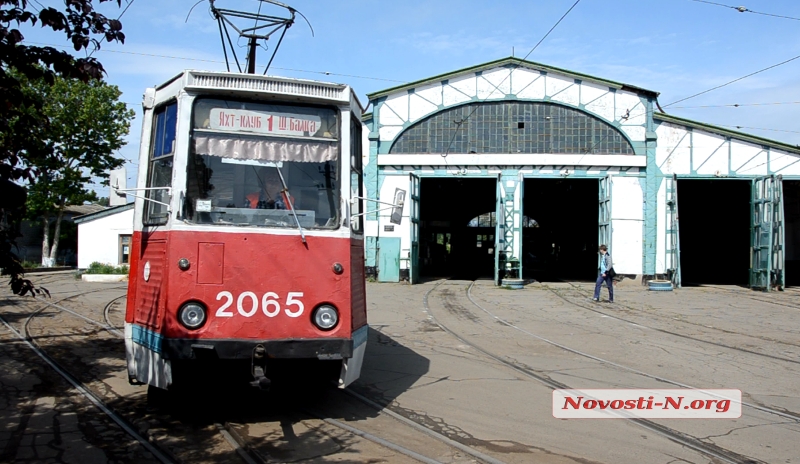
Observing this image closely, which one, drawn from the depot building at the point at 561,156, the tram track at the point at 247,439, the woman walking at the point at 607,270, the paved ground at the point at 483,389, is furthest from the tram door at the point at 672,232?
the tram track at the point at 247,439

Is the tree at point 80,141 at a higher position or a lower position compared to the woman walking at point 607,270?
higher

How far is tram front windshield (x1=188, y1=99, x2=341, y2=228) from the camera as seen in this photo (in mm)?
5844

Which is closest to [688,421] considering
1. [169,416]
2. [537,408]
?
[537,408]

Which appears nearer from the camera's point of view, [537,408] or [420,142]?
[537,408]

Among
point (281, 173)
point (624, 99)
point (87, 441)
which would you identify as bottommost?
point (87, 441)

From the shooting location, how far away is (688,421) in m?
6.44

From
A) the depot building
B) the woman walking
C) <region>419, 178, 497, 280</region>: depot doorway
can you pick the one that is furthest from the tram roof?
<region>419, 178, 497, 280</region>: depot doorway

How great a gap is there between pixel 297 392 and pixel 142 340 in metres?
1.92

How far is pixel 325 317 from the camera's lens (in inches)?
229

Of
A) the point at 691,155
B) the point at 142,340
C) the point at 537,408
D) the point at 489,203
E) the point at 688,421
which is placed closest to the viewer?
the point at 142,340

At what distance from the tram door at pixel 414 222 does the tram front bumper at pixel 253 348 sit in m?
20.5

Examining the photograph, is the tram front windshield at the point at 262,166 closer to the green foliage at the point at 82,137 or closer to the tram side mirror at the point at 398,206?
the tram side mirror at the point at 398,206

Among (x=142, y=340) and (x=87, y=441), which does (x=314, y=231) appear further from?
(x=87, y=441)

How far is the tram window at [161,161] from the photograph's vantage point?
5.90m
